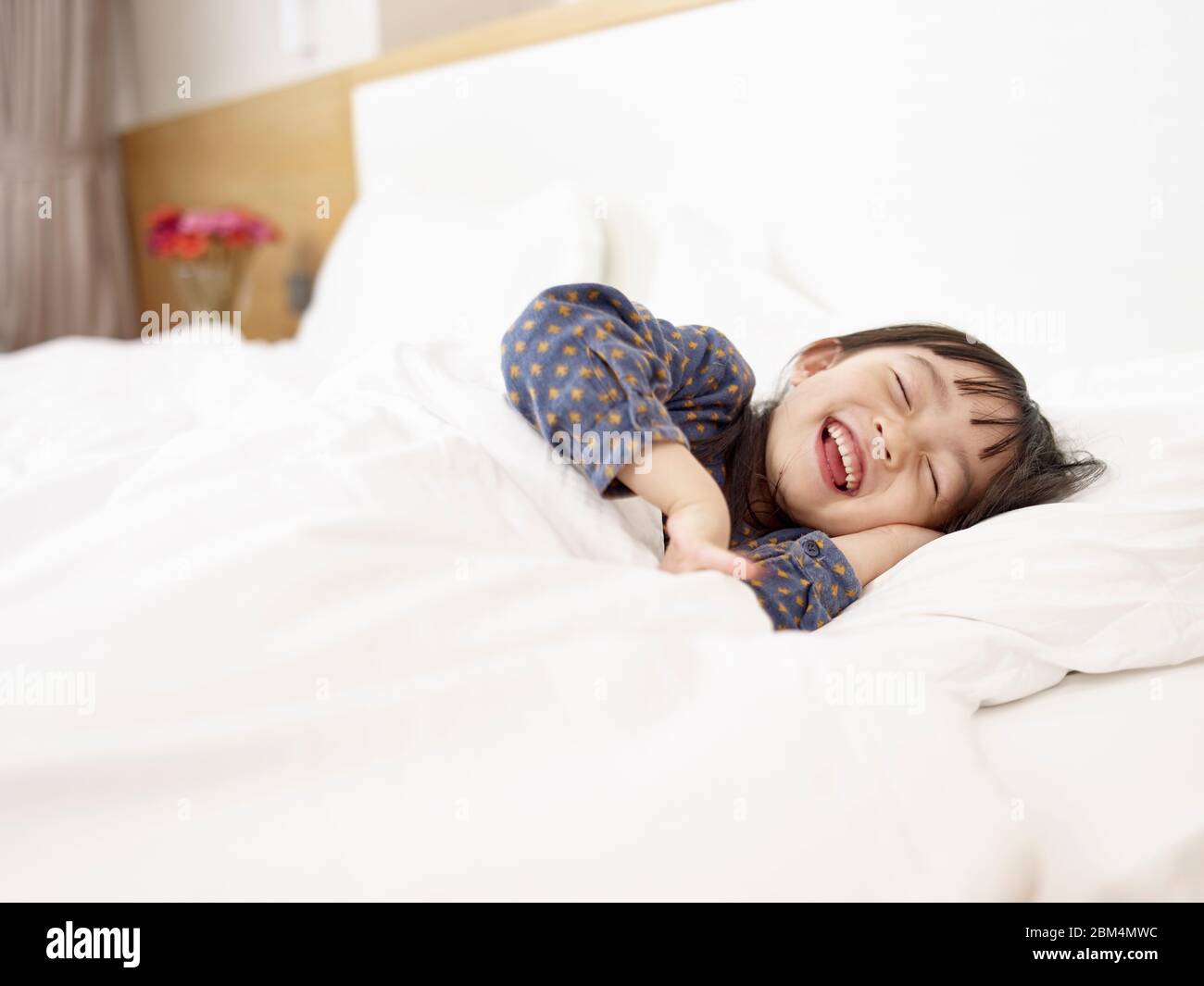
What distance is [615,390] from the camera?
80 centimetres

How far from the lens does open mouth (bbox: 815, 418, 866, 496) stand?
0.94 meters

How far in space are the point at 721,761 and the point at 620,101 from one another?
A: 5.31ft

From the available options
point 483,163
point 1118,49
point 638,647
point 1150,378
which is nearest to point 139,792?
point 638,647

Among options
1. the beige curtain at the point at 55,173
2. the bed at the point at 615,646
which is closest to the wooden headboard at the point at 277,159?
the beige curtain at the point at 55,173

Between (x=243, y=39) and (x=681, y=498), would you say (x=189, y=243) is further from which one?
(x=681, y=498)

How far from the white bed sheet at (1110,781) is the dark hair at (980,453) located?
9.2 inches

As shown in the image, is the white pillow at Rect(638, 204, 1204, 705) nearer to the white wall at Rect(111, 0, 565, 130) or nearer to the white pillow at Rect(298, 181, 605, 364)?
the white pillow at Rect(298, 181, 605, 364)

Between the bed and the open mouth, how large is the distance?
0.37 ft

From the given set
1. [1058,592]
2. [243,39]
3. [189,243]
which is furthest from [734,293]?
[243,39]

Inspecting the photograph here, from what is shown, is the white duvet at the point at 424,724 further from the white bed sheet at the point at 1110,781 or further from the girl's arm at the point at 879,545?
the girl's arm at the point at 879,545

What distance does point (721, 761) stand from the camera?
1.74ft

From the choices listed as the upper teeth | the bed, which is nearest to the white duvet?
the bed

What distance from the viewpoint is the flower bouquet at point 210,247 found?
8.88 feet

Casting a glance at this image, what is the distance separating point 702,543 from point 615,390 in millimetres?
152
